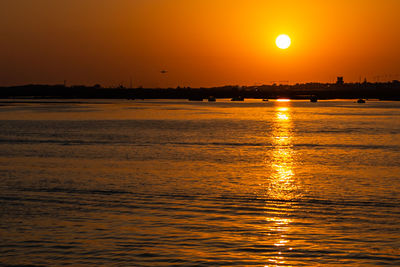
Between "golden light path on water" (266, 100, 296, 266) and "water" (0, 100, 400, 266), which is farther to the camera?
"golden light path on water" (266, 100, 296, 266)

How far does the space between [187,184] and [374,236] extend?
14051mm

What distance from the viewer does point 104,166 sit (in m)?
42.2

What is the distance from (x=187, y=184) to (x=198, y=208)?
7.27 m

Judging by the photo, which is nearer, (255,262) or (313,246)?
(255,262)

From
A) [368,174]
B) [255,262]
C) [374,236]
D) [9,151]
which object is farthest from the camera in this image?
[9,151]

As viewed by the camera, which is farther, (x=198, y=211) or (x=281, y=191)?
(x=281, y=191)

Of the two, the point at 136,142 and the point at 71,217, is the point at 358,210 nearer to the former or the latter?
the point at 71,217

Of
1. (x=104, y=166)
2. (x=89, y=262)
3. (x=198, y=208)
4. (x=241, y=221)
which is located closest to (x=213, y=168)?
(x=104, y=166)

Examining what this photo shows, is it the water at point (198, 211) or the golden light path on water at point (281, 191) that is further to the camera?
the golden light path on water at point (281, 191)

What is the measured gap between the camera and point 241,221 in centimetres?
2322

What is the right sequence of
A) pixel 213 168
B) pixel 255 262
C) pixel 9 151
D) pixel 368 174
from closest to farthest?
pixel 255 262, pixel 368 174, pixel 213 168, pixel 9 151

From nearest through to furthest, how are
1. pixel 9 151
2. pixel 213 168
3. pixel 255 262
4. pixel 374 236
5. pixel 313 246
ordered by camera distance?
pixel 255 262
pixel 313 246
pixel 374 236
pixel 213 168
pixel 9 151

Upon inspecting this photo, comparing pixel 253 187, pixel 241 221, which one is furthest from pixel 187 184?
pixel 241 221

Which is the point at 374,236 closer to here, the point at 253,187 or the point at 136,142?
the point at 253,187
